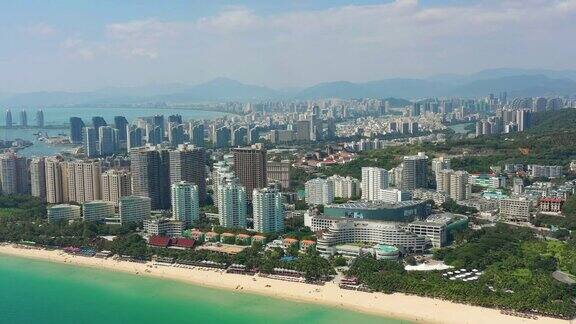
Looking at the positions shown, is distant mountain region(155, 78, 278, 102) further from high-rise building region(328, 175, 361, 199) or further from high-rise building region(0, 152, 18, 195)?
high-rise building region(328, 175, 361, 199)

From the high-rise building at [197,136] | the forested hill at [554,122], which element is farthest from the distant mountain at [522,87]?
the high-rise building at [197,136]

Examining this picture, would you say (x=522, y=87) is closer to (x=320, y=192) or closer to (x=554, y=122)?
(x=554, y=122)

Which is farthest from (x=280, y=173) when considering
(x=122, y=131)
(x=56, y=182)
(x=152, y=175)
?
(x=122, y=131)

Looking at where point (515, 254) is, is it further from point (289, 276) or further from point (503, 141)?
point (503, 141)

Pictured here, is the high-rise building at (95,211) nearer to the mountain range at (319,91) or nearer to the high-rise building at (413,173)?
the high-rise building at (413,173)

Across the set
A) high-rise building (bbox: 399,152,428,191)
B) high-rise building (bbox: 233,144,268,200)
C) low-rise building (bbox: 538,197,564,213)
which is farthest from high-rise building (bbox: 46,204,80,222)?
low-rise building (bbox: 538,197,564,213)
